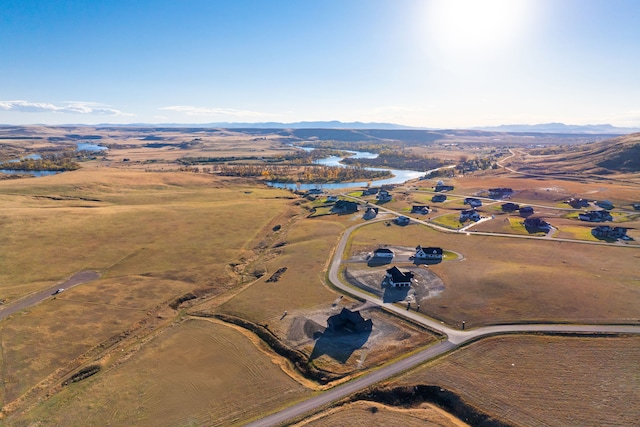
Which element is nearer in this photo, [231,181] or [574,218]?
[574,218]

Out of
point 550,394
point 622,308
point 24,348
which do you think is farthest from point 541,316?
point 24,348

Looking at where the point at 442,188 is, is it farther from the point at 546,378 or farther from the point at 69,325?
the point at 69,325

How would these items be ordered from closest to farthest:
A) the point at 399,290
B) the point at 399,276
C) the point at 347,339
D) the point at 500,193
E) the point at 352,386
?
the point at 352,386, the point at 347,339, the point at 399,290, the point at 399,276, the point at 500,193

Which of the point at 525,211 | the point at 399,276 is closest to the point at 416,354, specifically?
the point at 399,276

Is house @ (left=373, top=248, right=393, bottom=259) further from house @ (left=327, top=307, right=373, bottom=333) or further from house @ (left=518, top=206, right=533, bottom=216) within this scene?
house @ (left=518, top=206, right=533, bottom=216)

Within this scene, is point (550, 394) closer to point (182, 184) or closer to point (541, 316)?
point (541, 316)

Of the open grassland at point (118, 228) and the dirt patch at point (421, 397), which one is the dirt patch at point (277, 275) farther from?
the dirt patch at point (421, 397)

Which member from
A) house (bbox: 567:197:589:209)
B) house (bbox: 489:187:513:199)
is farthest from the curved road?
house (bbox: 489:187:513:199)
